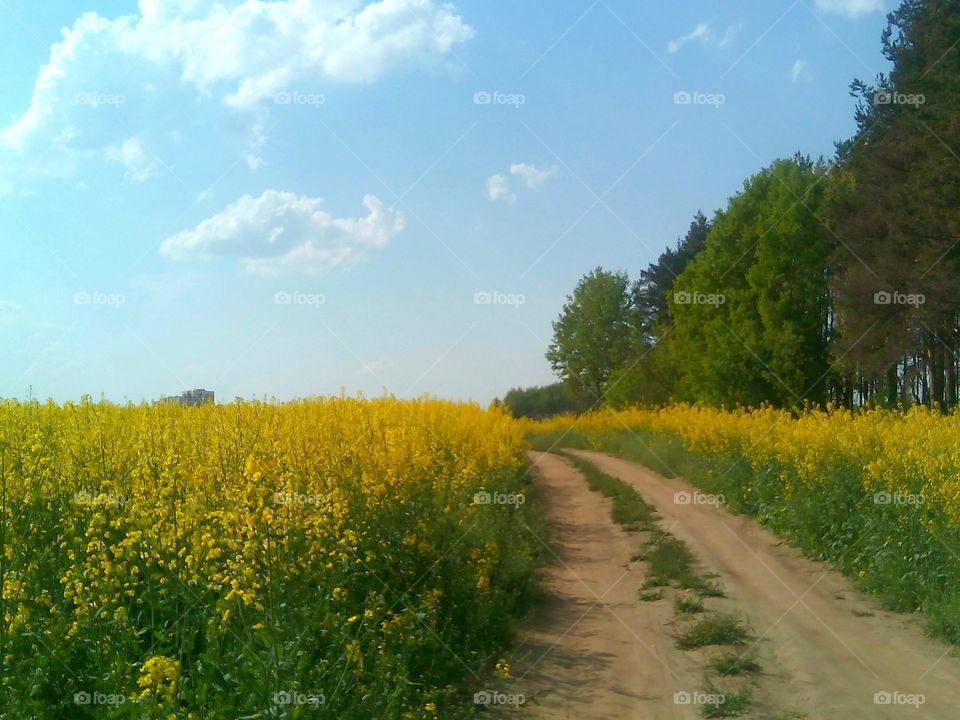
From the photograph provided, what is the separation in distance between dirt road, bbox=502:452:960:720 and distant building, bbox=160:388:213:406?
4986mm

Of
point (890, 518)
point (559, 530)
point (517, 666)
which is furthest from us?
point (559, 530)

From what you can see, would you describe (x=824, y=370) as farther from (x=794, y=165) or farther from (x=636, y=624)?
(x=636, y=624)

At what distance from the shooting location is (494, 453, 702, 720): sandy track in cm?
653

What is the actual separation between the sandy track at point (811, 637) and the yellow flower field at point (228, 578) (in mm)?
1632

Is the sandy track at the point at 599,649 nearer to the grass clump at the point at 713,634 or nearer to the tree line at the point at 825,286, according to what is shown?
the grass clump at the point at 713,634

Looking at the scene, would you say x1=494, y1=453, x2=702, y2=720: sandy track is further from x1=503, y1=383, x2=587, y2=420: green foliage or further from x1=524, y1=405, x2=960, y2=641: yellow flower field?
x1=503, y1=383, x2=587, y2=420: green foliage

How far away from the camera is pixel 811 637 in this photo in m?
8.12

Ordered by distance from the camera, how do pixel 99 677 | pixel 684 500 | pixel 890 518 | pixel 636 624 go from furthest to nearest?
pixel 684 500, pixel 890 518, pixel 636 624, pixel 99 677

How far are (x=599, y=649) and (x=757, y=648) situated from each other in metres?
1.41

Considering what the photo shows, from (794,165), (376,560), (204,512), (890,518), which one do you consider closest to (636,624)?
(376,560)

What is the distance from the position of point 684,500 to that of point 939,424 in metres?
6.12

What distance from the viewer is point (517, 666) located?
24.1 feet

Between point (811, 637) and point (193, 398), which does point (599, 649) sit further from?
point (193, 398)

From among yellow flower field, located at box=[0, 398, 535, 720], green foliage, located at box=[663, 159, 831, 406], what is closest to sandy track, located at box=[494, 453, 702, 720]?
yellow flower field, located at box=[0, 398, 535, 720]
